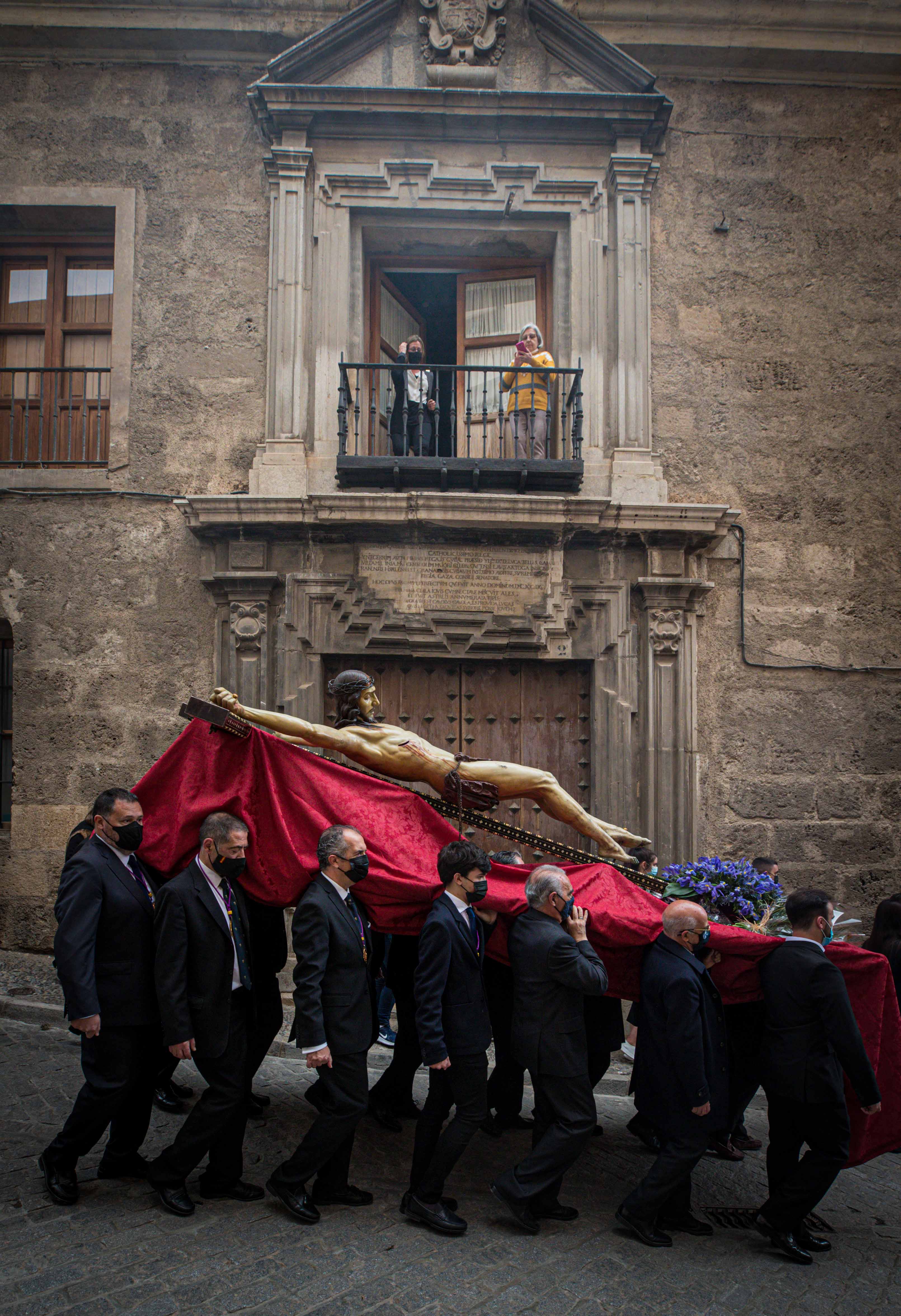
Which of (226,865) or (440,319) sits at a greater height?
(440,319)

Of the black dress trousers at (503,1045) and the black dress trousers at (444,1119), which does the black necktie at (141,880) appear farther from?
the black dress trousers at (503,1045)

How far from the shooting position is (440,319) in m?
10.4

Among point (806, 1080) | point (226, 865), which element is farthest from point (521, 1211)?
point (226, 865)

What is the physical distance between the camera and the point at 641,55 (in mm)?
9094

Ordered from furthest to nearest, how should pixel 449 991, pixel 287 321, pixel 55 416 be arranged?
pixel 55 416 < pixel 287 321 < pixel 449 991

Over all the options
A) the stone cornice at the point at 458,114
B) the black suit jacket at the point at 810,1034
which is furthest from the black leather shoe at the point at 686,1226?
the stone cornice at the point at 458,114

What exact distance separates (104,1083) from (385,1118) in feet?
5.44

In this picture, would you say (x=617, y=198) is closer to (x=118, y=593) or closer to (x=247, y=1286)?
(x=118, y=593)

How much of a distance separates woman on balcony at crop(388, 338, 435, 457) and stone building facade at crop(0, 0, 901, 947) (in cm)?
27

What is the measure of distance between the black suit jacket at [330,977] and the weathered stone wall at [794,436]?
5.16 metres

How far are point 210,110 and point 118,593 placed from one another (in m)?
4.67

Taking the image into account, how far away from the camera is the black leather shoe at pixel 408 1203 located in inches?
159

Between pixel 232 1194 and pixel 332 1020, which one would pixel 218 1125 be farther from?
pixel 332 1020

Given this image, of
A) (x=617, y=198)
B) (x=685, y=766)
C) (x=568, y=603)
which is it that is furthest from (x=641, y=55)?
(x=685, y=766)
